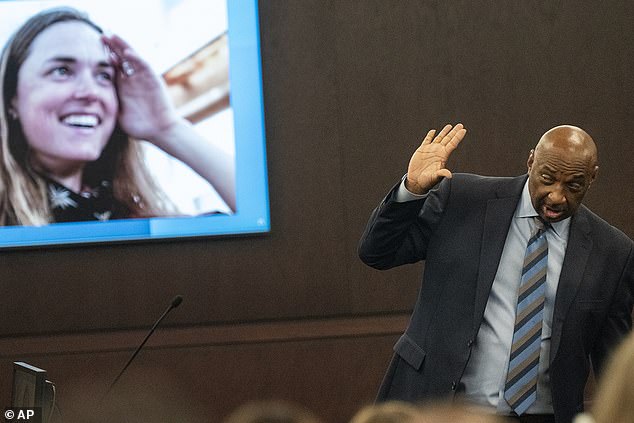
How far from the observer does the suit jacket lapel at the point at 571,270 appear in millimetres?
3203

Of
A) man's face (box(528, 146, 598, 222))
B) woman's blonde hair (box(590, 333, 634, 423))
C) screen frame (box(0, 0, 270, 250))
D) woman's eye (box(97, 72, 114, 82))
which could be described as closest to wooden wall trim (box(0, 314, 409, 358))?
screen frame (box(0, 0, 270, 250))

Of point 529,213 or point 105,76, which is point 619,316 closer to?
point 529,213

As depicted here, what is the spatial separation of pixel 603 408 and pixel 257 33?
4.15 m

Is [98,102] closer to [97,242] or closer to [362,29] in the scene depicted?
[97,242]

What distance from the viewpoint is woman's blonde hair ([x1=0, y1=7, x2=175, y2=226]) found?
16.9 ft

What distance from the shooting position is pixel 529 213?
3.30 meters

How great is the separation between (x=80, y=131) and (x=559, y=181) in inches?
109

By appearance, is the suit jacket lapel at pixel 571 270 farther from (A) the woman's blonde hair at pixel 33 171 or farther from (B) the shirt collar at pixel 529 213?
(A) the woman's blonde hair at pixel 33 171

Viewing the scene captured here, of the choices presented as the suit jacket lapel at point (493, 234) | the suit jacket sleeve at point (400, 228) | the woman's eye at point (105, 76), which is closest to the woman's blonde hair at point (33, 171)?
the woman's eye at point (105, 76)

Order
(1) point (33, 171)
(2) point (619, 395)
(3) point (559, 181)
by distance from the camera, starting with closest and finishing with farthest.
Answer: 1. (2) point (619, 395)
2. (3) point (559, 181)
3. (1) point (33, 171)

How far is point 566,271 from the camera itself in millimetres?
3252

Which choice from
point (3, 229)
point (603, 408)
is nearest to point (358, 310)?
point (3, 229)

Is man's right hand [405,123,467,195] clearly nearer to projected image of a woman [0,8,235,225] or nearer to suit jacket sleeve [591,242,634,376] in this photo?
suit jacket sleeve [591,242,634,376]

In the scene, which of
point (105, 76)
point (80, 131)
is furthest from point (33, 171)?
point (105, 76)
